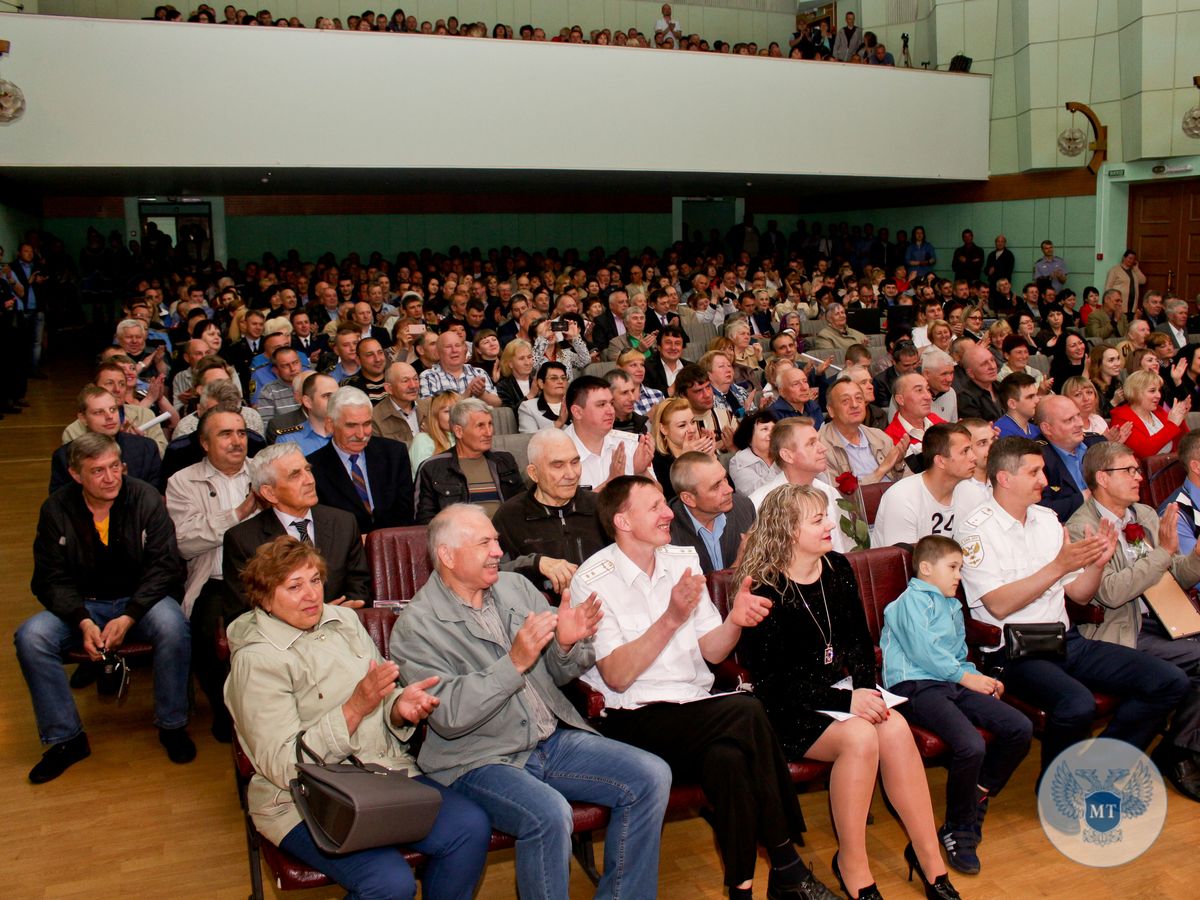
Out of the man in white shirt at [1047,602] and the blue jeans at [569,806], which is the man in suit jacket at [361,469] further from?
the man in white shirt at [1047,602]

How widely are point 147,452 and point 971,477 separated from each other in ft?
11.3

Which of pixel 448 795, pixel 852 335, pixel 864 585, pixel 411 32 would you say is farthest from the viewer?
pixel 411 32

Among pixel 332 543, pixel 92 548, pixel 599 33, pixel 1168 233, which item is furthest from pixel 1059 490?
pixel 1168 233

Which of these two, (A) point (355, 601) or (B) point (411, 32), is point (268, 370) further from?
(B) point (411, 32)

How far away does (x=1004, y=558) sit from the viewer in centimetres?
365

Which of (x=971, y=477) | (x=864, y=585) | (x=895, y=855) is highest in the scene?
(x=971, y=477)

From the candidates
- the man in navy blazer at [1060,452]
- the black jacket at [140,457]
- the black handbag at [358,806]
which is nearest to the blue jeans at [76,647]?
the black jacket at [140,457]

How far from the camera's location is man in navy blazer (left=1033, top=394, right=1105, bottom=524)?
15.8 ft

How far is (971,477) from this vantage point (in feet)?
14.0

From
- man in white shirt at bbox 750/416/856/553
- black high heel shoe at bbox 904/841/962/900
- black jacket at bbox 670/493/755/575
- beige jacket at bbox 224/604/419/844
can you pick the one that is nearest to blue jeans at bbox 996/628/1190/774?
black high heel shoe at bbox 904/841/962/900

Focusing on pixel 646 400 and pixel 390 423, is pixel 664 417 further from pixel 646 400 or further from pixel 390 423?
pixel 646 400

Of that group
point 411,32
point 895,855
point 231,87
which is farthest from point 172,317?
point 895,855

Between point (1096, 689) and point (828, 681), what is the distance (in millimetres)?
1062

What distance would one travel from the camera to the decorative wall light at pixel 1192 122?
13.2 meters
